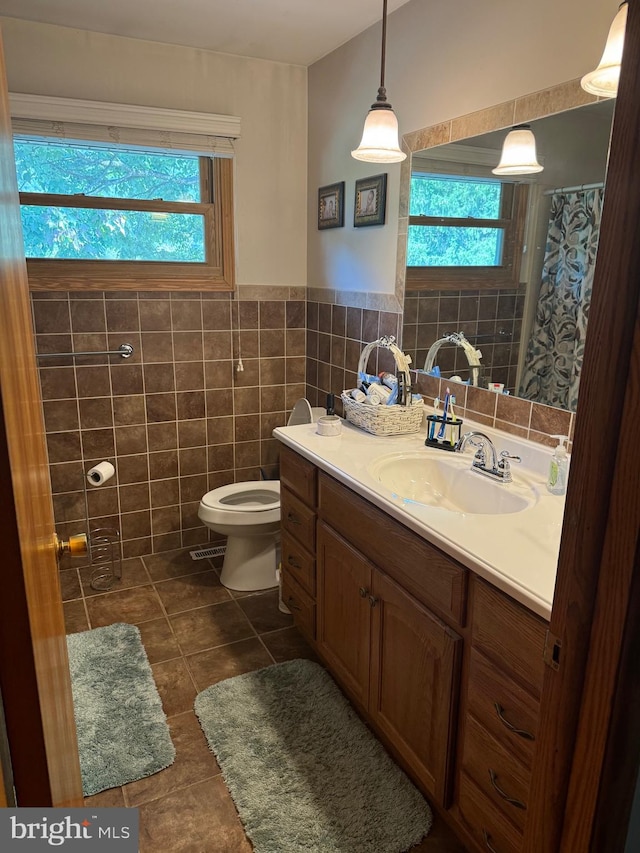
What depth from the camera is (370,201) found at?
2.49 metres

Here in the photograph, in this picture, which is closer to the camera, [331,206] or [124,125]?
[124,125]

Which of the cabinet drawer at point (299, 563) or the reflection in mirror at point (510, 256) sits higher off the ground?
the reflection in mirror at point (510, 256)

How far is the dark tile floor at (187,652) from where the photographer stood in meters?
1.63

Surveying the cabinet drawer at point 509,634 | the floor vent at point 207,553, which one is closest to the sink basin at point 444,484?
the cabinet drawer at point 509,634

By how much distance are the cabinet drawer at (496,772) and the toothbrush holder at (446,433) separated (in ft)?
2.98

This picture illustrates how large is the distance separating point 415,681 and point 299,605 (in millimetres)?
828

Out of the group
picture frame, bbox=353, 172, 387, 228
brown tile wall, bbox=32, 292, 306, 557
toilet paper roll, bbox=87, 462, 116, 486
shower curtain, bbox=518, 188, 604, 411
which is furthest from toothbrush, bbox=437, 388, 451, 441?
toilet paper roll, bbox=87, 462, 116, 486

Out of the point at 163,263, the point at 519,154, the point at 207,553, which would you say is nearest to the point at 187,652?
the point at 207,553

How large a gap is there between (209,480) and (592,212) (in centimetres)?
224

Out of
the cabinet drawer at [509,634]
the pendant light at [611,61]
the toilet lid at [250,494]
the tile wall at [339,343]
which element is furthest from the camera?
the toilet lid at [250,494]

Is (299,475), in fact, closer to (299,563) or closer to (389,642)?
(299,563)

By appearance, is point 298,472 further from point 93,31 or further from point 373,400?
point 93,31

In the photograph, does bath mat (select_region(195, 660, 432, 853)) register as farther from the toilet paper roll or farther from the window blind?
the window blind

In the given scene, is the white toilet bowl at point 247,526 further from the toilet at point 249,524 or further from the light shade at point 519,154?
the light shade at point 519,154
